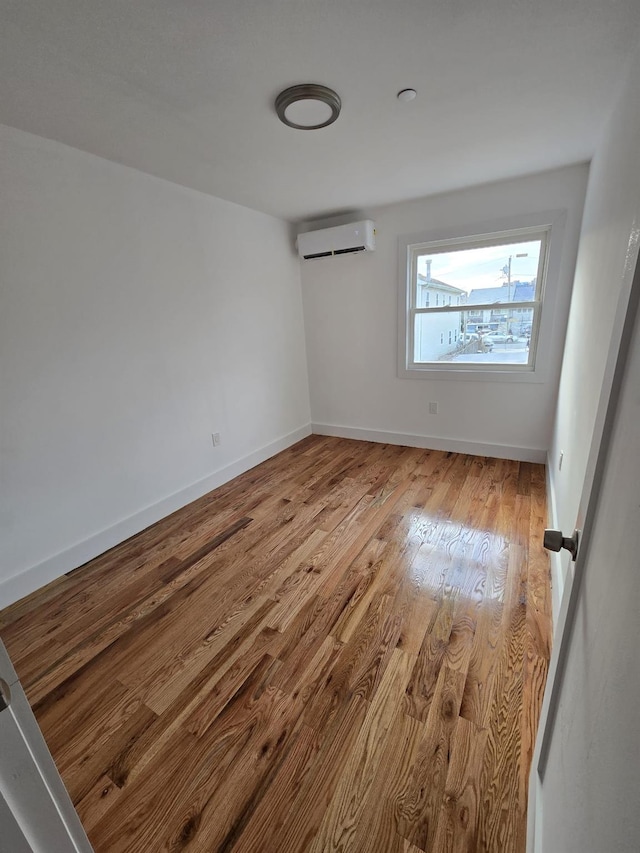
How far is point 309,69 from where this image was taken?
1.40 meters

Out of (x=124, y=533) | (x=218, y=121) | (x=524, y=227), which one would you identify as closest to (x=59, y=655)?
(x=124, y=533)

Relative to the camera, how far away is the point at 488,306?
315 centimetres

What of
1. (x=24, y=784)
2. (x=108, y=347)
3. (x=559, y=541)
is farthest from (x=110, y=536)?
(x=559, y=541)

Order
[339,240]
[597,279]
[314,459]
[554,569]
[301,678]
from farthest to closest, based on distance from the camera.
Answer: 1. [314,459]
2. [339,240]
3. [554,569]
4. [597,279]
5. [301,678]

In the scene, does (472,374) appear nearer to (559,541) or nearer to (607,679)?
(559,541)

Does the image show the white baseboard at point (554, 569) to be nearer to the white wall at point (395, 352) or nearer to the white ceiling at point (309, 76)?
the white wall at point (395, 352)

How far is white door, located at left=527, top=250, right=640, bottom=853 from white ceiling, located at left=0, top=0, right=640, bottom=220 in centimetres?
135

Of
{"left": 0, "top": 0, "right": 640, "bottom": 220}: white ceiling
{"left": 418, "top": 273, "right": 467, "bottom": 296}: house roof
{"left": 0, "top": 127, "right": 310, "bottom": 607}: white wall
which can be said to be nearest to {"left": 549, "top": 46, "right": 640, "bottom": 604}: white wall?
{"left": 0, "top": 0, "right": 640, "bottom": 220}: white ceiling

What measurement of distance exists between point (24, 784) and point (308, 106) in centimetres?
229

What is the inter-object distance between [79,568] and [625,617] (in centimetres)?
262

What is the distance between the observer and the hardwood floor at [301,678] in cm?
104

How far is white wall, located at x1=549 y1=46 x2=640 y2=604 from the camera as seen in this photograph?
1315 mm

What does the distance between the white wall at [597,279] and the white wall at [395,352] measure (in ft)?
1.62

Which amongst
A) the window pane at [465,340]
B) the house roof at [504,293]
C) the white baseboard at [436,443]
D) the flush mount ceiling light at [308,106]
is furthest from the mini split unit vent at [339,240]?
the white baseboard at [436,443]
